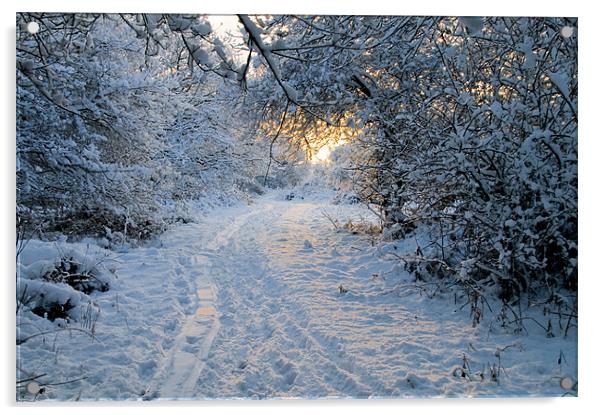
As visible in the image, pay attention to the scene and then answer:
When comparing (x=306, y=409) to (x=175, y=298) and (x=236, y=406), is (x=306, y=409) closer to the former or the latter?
(x=236, y=406)

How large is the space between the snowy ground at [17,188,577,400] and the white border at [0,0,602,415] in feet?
0.41

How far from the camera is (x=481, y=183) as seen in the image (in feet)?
10.8

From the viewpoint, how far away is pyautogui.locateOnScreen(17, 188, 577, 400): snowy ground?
109 inches

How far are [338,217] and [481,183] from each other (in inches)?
122

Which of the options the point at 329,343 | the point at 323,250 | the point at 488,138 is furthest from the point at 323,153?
the point at 329,343

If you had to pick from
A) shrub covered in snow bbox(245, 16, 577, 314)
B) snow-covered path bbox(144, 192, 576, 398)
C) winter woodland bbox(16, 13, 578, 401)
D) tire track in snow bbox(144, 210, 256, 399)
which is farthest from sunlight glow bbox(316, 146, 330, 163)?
tire track in snow bbox(144, 210, 256, 399)
